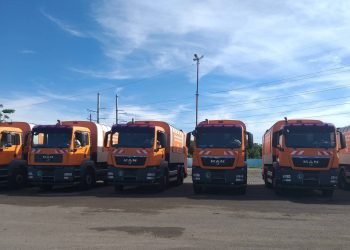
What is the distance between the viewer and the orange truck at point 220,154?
762 inches

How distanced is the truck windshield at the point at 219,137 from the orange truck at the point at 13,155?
8629 millimetres

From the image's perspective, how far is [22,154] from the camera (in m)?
22.9

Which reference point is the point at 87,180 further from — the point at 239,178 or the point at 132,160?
the point at 239,178

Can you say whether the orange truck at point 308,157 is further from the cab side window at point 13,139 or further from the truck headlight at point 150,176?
the cab side window at point 13,139

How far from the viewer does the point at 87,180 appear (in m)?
22.2

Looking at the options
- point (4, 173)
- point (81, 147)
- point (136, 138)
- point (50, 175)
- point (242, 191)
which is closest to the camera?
point (242, 191)

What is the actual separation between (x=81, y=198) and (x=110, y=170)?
7.90 feet

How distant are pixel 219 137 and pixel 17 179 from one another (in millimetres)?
10029

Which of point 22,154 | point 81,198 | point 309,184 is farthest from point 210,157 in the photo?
point 22,154

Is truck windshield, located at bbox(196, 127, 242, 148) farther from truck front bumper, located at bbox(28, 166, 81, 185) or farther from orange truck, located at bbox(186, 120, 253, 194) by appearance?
truck front bumper, located at bbox(28, 166, 81, 185)

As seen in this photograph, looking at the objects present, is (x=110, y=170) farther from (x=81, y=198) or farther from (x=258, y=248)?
(x=258, y=248)

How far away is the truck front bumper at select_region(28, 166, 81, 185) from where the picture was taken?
2086 cm

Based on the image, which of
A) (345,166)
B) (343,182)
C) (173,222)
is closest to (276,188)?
(345,166)

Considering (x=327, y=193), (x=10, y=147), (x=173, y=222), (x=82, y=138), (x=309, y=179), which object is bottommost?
(x=173, y=222)
